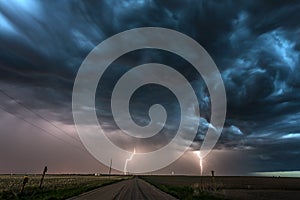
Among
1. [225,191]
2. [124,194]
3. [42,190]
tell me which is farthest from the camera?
[225,191]

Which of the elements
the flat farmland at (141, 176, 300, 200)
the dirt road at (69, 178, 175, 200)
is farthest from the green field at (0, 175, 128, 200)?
the flat farmland at (141, 176, 300, 200)

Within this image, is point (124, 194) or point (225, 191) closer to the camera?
point (124, 194)

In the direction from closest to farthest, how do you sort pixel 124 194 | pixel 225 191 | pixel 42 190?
pixel 124 194 < pixel 42 190 < pixel 225 191

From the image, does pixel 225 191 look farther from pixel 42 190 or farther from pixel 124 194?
pixel 42 190

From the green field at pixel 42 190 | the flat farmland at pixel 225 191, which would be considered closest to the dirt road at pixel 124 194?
the green field at pixel 42 190

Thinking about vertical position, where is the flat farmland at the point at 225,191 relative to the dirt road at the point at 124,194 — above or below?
above

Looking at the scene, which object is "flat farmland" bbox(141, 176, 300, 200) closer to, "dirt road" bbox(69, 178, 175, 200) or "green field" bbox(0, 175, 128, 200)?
"dirt road" bbox(69, 178, 175, 200)

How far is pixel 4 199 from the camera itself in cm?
2034

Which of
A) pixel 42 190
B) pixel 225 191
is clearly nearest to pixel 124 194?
pixel 42 190

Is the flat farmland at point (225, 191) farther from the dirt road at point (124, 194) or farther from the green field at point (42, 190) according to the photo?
the green field at point (42, 190)

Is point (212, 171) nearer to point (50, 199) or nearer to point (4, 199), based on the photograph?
point (50, 199)

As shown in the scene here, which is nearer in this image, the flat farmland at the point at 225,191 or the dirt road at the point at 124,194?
the dirt road at the point at 124,194

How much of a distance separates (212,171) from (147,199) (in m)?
12.5

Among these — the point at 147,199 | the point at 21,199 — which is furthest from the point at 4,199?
the point at 147,199
